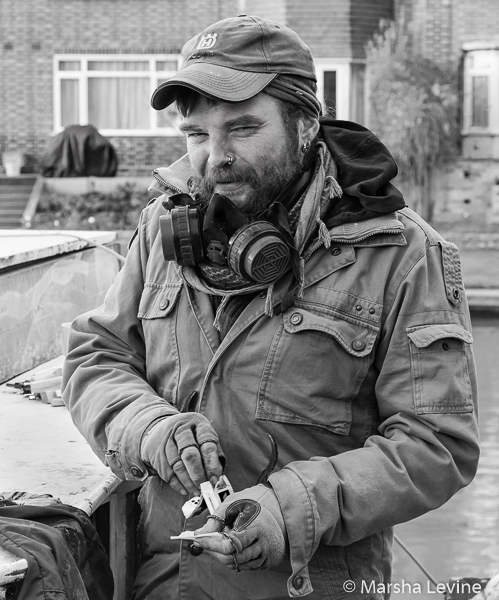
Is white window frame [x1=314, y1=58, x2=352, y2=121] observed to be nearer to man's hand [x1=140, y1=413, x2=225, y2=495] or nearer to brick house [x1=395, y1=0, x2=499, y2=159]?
brick house [x1=395, y1=0, x2=499, y2=159]

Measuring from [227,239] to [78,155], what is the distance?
2125 centimetres

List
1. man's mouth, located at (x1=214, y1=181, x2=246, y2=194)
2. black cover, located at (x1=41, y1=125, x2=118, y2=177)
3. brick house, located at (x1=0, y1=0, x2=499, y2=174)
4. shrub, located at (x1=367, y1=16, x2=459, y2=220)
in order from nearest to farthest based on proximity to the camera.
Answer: man's mouth, located at (x1=214, y1=181, x2=246, y2=194) < shrub, located at (x1=367, y1=16, x2=459, y2=220) < black cover, located at (x1=41, y1=125, x2=118, y2=177) < brick house, located at (x1=0, y1=0, x2=499, y2=174)

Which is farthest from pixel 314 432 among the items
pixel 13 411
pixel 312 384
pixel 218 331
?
pixel 13 411

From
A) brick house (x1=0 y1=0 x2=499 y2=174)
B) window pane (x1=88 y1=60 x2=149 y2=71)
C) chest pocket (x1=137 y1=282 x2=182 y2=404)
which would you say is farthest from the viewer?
window pane (x1=88 y1=60 x2=149 y2=71)

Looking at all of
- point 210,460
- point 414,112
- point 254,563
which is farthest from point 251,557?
point 414,112

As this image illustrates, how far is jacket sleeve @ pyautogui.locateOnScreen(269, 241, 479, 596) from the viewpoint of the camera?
2.18 metres

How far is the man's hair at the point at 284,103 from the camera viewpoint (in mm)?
2418

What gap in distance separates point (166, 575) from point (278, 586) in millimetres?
316

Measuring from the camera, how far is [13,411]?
3625mm

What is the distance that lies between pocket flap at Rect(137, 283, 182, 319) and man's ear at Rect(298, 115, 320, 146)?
503mm

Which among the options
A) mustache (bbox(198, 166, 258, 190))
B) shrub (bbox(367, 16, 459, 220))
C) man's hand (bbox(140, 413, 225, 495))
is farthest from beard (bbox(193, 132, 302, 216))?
shrub (bbox(367, 16, 459, 220))

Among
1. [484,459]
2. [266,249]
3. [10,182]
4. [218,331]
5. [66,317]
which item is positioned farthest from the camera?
[10,182]

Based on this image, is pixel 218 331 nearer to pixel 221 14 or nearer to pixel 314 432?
pixel 314 432

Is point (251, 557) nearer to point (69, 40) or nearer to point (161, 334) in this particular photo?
point (161, 334)
